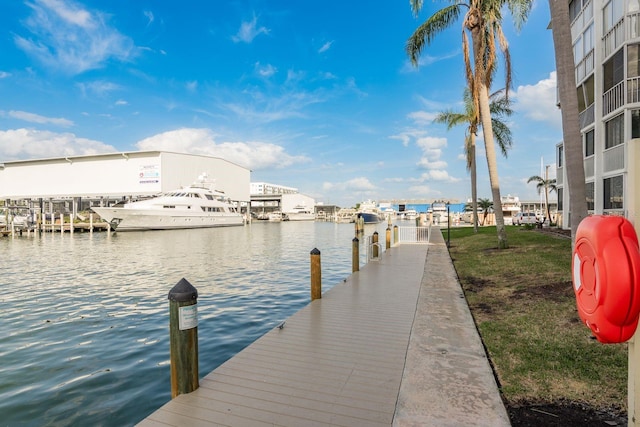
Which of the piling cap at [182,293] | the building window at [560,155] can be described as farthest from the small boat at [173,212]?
the piling cap at [182,293]

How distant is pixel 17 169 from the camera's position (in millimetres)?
70000

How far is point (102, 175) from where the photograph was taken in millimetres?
64750

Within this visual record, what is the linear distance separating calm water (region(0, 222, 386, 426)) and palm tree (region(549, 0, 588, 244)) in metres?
7.28

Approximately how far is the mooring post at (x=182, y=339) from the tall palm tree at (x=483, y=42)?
53.9 feet

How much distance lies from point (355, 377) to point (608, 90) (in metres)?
21.9

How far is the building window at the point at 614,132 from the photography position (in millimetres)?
17797

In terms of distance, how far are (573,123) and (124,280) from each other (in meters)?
15.6

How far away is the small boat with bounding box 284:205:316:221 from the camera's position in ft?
380

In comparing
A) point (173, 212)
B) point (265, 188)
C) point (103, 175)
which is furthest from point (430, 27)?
point (265, 188)

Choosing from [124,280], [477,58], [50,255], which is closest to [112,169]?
[50,255]


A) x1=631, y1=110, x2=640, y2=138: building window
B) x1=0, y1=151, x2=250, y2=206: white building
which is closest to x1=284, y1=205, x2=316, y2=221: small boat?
x1=0, y1=151, x2=250, y2=206: white building

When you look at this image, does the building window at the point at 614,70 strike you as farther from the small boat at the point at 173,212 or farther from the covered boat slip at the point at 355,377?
the small boat at the point at 173,212

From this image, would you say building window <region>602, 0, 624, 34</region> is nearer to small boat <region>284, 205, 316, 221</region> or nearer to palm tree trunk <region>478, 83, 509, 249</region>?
palm tree trunk <region>478, 83, 509, 249</region>

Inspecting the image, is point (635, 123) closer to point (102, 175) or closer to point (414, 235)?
point (414, 235)
